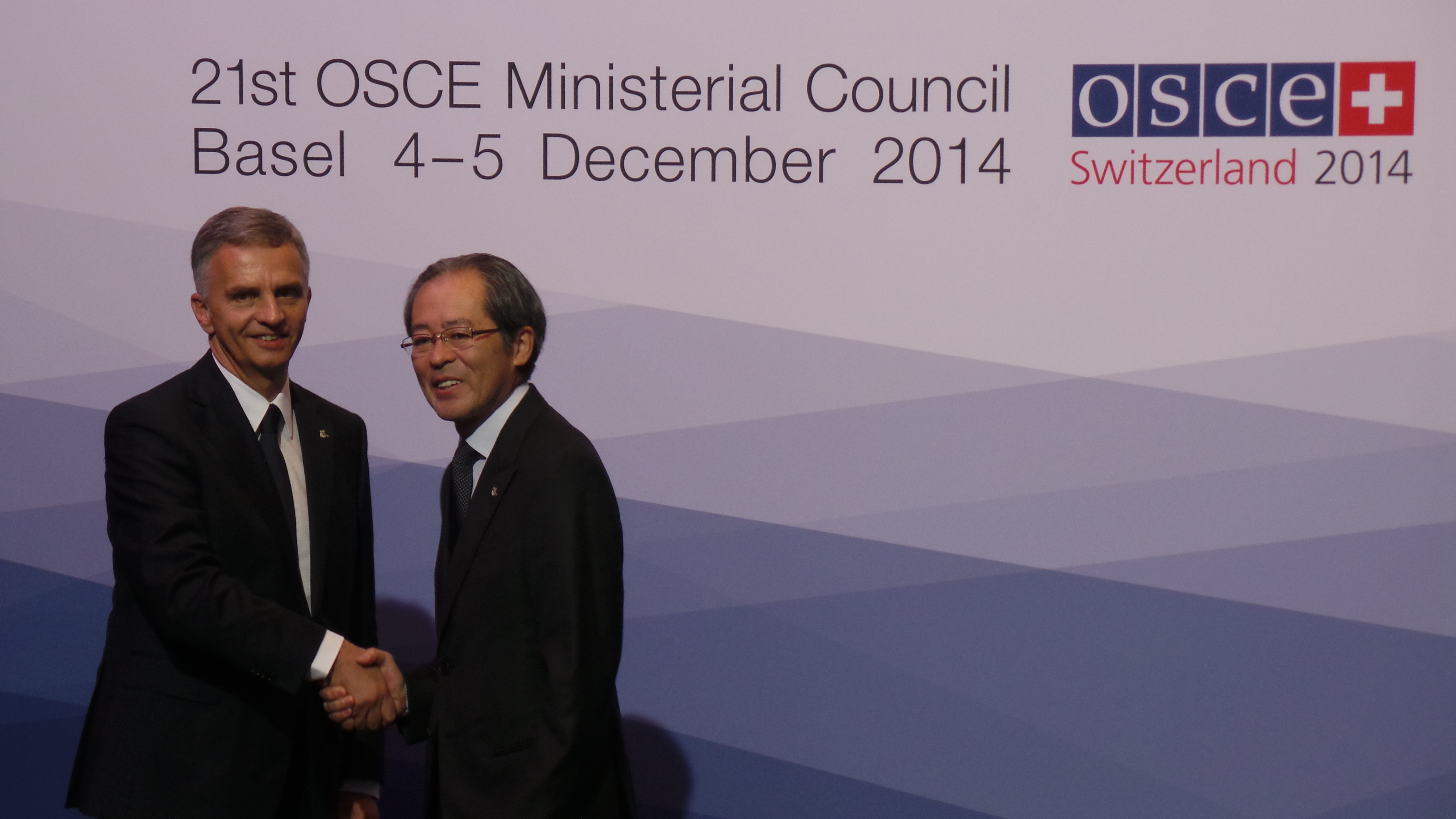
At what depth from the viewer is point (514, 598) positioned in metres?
1.95

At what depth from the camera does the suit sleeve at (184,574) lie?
1993 millimetres

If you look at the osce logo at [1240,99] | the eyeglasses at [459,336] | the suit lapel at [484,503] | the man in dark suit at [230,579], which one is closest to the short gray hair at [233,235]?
the man in dark suit at [230,579]

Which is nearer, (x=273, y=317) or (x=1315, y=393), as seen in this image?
(x=273, y=317)

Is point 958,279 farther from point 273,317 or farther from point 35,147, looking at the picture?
point 35,147

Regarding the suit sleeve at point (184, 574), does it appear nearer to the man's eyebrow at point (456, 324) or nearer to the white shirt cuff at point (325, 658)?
the white shirt cuff at point (325, 658)

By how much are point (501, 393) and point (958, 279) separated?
155 cm

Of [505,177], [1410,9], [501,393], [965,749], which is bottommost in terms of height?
[965,749]

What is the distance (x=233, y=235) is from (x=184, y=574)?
2.08 ft

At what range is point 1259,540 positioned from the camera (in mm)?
3193

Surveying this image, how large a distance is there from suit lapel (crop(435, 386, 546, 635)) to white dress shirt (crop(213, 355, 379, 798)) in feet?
0.89

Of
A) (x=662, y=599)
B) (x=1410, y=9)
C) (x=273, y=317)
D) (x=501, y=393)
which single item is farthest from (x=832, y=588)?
(x=1410, y=9)

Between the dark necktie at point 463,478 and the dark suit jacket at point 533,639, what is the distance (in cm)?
11

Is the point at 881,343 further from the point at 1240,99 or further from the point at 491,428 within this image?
the point at 491,428

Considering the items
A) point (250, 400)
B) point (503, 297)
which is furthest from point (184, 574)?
point (503, 297)
